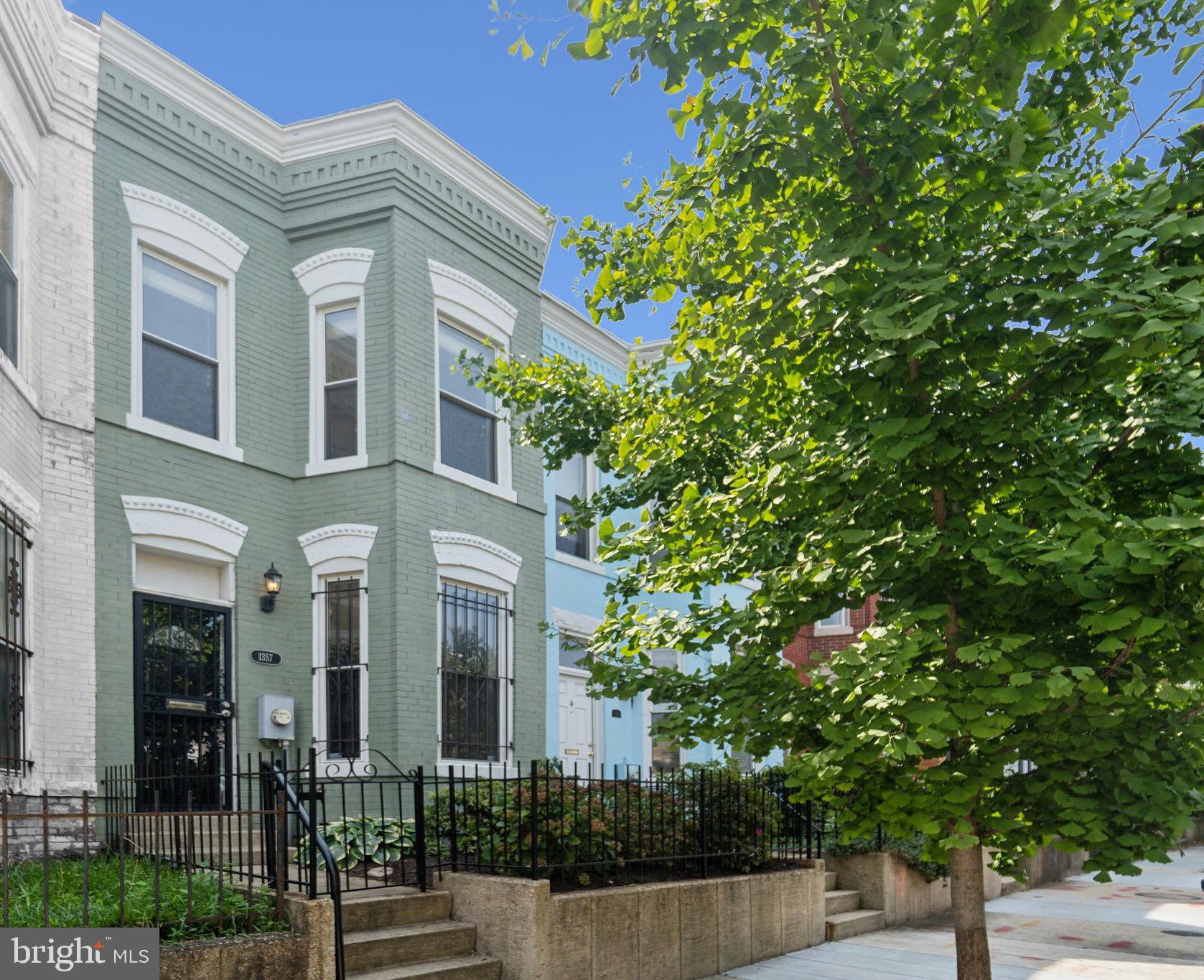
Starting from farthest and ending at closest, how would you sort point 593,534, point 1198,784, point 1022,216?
point 593,534 → point 1198,784 → point 1022,216

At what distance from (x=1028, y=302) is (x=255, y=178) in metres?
9.02

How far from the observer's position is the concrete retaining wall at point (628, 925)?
815cm

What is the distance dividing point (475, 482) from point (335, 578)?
6.31ft

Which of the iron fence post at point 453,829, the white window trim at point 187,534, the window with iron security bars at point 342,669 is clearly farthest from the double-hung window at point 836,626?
the iron fence post at point 453,829

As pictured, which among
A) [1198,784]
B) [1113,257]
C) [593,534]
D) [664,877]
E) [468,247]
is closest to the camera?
[1113,257]

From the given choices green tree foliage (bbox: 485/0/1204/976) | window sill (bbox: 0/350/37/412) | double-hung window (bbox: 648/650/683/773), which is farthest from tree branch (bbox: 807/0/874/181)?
double-hung window (bbox: 648/650/683/773)

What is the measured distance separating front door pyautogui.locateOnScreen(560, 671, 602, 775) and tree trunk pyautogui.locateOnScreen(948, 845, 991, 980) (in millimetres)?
8671

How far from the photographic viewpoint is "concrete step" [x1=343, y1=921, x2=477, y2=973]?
764 centimetres

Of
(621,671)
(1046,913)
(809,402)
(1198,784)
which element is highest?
(809,402)

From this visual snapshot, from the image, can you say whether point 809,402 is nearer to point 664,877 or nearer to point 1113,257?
point 1113,257

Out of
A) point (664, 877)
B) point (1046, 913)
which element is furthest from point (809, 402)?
point (1046, 913)

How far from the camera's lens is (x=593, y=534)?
56.1 ft

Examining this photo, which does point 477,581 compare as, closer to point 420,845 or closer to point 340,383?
point 340,383

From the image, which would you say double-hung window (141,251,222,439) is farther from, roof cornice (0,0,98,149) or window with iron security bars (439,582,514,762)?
window with iron security bars (439,582,514,762)
